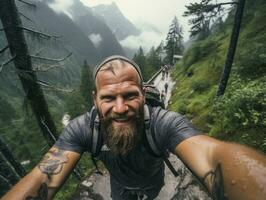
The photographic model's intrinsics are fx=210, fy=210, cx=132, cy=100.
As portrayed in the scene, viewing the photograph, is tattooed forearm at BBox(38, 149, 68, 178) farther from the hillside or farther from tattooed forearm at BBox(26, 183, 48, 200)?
the hillside

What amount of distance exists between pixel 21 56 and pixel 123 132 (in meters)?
5.27

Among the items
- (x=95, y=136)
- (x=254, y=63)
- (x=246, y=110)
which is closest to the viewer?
(x=95, y=136)

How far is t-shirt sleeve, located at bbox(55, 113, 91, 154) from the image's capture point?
9.76 feet

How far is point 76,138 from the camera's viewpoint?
117 inches

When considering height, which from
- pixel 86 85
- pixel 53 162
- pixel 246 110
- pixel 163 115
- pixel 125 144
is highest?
pixel 163 115

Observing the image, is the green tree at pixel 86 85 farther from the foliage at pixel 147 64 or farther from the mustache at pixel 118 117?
the mustache at pixel 118 117

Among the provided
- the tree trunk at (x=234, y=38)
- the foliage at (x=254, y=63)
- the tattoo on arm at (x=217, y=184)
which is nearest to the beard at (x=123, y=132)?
the tattoo on arm at (x=217, y=184)

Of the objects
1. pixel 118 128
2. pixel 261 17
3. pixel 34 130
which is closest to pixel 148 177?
pixel 118 128

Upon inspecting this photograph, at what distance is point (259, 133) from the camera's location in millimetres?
6574

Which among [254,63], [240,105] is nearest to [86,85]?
[254,63]

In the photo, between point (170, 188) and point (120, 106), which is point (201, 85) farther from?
point (120, 106)

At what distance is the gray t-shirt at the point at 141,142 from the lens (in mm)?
2812

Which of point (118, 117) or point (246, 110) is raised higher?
point (118, 117)

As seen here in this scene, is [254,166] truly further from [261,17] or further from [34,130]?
[34,130]
